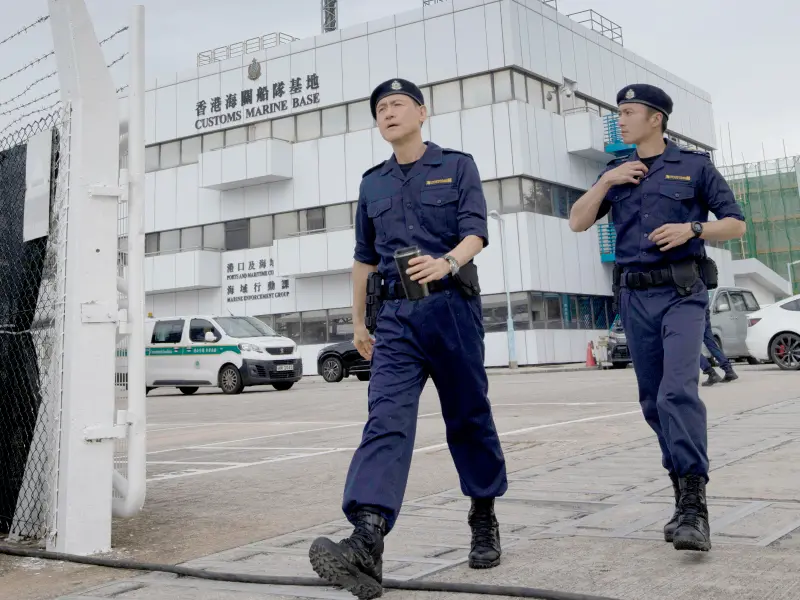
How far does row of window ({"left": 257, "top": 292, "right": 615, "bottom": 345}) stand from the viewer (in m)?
31.1

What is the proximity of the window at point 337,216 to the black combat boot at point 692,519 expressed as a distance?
101 feet

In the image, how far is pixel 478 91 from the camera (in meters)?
32.2

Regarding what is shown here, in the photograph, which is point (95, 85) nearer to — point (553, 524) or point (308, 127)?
point (553, 524)

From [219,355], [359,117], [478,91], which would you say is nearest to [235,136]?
[359,117]

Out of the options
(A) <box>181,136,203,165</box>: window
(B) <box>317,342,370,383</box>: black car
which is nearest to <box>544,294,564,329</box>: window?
(B) <box>317,342,370,383</box>: black car

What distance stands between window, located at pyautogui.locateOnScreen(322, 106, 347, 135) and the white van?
1515 cm

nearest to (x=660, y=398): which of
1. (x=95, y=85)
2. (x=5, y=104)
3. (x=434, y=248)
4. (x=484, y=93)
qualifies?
(x=434, y=248)

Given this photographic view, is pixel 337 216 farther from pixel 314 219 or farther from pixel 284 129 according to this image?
pixel 284 129

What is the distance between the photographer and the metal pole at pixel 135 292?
4.07 metres

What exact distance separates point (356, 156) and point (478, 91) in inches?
203

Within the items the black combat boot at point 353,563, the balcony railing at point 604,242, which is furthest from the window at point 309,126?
the black combat boot at point 353,563

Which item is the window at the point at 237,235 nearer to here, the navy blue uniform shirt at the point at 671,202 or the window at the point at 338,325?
the window at the point at 338,325

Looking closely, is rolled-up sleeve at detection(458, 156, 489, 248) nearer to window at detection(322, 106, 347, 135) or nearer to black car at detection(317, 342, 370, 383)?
black car at detection(317, 342, 370, 383)

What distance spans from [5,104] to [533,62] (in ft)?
95.8
